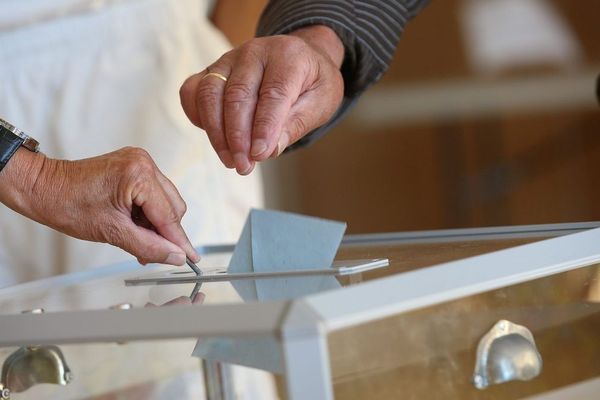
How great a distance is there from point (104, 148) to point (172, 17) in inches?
7.1

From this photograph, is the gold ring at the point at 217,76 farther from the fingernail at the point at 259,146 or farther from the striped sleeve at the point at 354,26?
the striped sleeve at the point at 354,26

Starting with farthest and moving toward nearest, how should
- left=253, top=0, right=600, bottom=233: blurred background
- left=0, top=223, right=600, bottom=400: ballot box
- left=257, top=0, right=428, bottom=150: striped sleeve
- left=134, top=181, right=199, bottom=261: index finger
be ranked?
left=253, top=0, right=600, bottom=233: blurred background < left=257, top=0, right=428, bottom=150: striped sleeve < left=134, top=181, right=199, bottom=261: index finger < left=0, top=223, right=600, bottom=400: ballot box

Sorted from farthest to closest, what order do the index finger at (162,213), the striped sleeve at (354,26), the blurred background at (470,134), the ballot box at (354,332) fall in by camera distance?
the blurred background at (470,134), the striped sleeve at (354,26), the index finger at (162,213), the ballot box at (354,332)

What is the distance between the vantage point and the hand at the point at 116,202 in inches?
30.2

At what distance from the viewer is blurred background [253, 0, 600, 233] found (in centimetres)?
306

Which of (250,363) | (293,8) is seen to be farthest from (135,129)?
(250,363)

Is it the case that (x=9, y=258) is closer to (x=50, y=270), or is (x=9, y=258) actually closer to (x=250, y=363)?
(x=50, y=270)

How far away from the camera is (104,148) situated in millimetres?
1225

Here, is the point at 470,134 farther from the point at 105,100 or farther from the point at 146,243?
the point at 146,243

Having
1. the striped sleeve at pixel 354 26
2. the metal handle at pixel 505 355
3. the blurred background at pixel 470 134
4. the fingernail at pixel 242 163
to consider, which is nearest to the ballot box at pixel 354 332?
the metal handle at pixel 505 355

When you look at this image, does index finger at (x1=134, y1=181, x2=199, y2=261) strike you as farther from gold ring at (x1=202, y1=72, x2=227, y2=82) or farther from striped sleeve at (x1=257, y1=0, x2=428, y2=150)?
striped sleeve at (x1=257, y1=0, x2=428, y2=150)

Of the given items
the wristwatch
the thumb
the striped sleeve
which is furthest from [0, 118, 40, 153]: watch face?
the striped sleeve

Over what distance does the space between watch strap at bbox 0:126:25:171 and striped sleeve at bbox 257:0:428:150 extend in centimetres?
36

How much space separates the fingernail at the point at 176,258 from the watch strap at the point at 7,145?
0.15m
